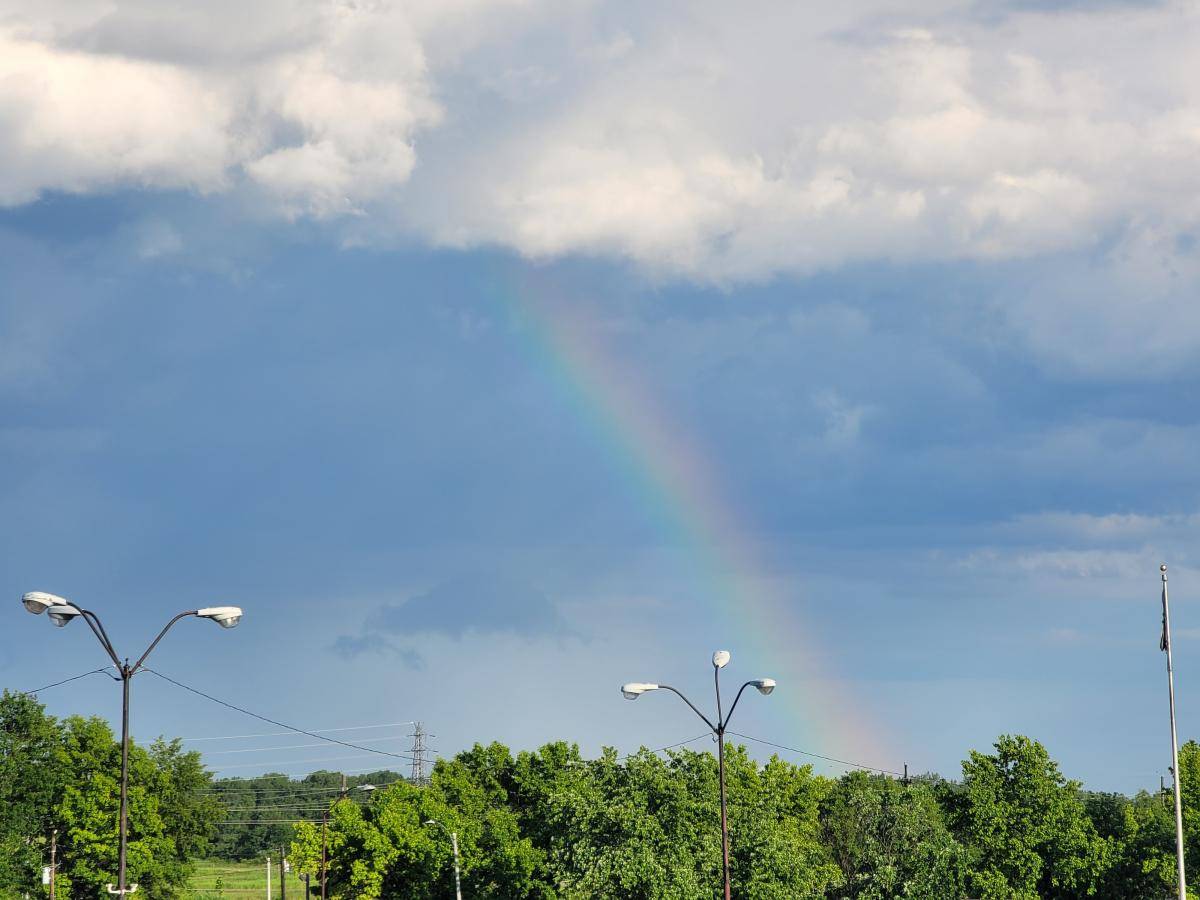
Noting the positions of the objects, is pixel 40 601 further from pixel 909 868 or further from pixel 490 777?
pixel 490 777

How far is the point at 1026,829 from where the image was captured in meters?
82.4

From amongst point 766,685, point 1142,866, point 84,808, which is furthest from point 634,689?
point 84,808

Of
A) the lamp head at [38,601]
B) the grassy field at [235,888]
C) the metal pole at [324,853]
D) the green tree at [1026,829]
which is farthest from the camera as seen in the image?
the grassy field at [235,888]

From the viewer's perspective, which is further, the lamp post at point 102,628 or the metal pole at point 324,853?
the metal pole at point 324,853

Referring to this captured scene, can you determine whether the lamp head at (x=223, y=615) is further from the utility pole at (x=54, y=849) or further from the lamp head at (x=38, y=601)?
the utility pole at (x=54, y=849)

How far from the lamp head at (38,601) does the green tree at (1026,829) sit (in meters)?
62.7

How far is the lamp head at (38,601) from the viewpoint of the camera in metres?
30.6

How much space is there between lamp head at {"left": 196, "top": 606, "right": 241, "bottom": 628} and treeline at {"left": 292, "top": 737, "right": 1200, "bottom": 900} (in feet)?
102

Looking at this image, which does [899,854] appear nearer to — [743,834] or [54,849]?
[743,834]

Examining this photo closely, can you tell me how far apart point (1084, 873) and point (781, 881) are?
30355 millimetres

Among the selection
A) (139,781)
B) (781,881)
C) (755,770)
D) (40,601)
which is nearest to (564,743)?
(755,770)

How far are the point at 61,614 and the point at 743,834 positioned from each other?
1500 inches

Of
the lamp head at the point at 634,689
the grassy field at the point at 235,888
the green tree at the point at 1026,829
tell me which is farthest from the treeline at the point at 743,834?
the grassy field at the point at 235,888

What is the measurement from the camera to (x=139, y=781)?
110 m
